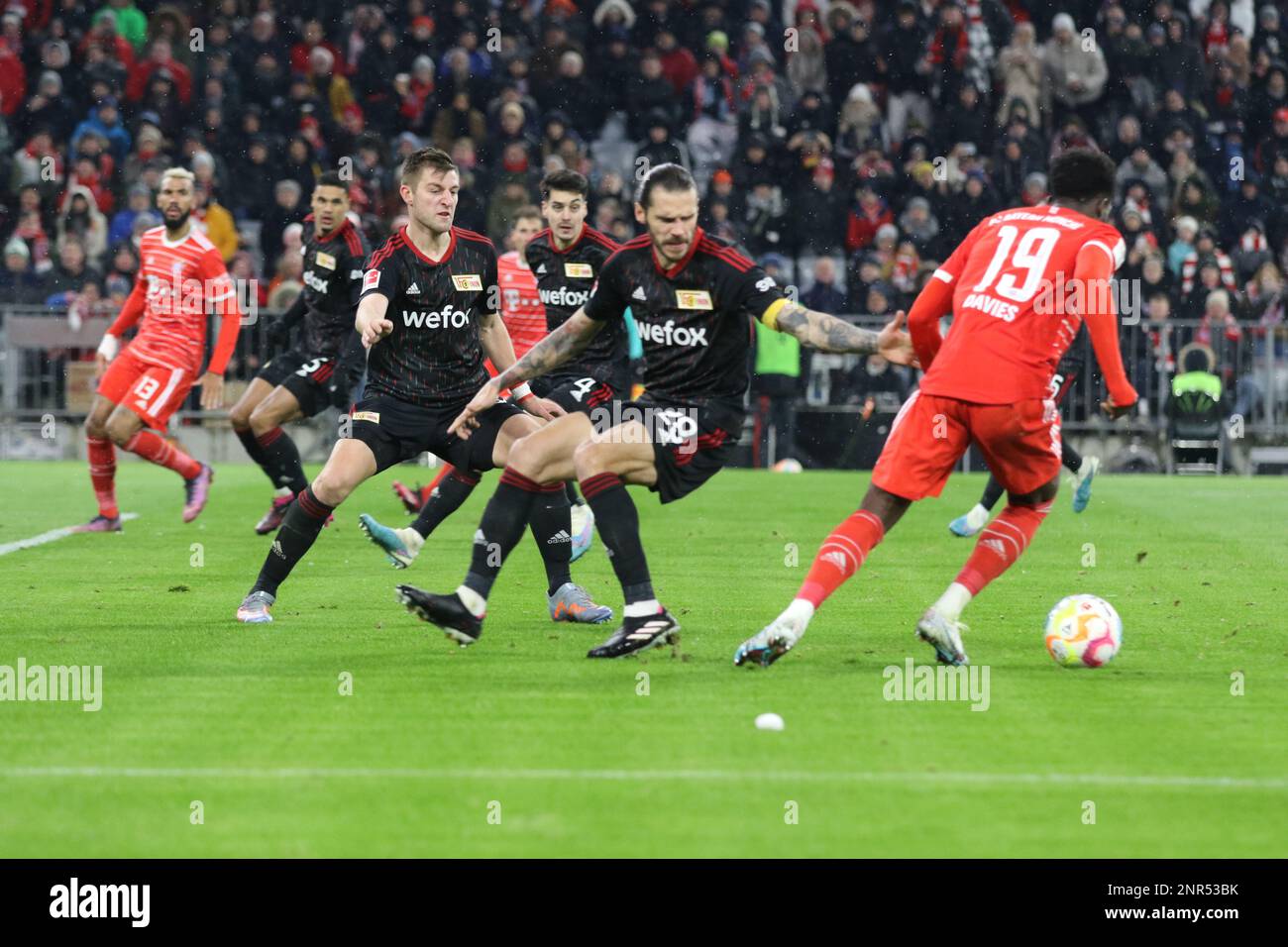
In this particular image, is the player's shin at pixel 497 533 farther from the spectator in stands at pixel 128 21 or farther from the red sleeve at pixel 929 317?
the spectator in stands at pixel 128 21

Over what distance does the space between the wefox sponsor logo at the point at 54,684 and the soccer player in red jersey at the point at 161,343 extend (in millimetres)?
5567

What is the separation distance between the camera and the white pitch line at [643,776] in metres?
5.36

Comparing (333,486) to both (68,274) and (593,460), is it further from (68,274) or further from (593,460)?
(68,274)

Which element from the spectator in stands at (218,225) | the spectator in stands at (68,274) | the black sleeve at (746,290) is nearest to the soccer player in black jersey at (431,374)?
the black sleeve at (746,290)

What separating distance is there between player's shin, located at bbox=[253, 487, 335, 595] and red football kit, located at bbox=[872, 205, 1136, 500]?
2800mm

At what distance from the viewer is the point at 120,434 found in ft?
43.7

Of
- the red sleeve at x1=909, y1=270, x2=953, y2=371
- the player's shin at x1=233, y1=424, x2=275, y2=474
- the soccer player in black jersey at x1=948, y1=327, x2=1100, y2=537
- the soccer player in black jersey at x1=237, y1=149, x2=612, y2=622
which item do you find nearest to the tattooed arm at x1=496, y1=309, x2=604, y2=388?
the soccer player in black jersey at x1=237, y1=149, x2=612, y2=622

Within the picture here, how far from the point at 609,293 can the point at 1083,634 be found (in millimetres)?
2416

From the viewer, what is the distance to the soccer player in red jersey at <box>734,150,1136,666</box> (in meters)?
7.35

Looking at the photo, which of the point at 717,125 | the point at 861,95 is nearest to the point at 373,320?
the point at 717,125

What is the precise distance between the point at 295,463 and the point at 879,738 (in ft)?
28.0

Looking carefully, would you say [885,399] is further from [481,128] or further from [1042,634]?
[1042,634]

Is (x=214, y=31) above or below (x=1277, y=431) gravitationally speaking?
above

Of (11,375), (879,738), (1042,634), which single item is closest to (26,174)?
(11,375)
